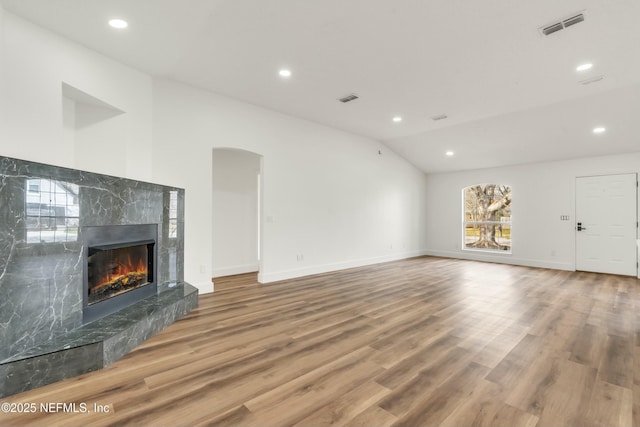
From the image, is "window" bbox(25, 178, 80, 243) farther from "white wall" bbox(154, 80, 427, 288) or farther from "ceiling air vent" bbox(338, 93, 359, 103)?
"ceiling air vent" bbox(338, 93, 359, 103)

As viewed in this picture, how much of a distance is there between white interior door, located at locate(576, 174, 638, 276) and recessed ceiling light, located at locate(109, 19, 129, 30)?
349 inches

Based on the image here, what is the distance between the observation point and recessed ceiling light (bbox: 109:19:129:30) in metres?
2.89

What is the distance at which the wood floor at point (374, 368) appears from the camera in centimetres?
175

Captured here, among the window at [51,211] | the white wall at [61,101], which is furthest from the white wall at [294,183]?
the window at [51,211]

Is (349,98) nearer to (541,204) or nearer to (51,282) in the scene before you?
(51,282)

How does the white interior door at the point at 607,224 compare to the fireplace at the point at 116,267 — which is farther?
the white interior door at the point at 607,224

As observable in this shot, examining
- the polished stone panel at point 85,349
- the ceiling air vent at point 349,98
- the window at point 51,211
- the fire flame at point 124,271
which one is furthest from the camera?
the ceiling air vent at point 349,98

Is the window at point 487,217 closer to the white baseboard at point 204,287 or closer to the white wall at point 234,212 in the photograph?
the white wall at point 234,212

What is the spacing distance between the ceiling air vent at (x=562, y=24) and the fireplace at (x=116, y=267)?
186 inches

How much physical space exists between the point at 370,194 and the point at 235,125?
373 cm

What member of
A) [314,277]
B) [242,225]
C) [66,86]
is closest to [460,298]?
[314,277]

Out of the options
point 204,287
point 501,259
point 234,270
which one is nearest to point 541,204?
point 501,259

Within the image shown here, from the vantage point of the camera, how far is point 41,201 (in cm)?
221

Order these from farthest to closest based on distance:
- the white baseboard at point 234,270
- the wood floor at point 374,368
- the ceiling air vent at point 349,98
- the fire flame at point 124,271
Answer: the white baseboard at point 234,270 < the ceiling air vent at point 349,98 < the fire flame at point 124,271 < the wood floor at point 374,368
